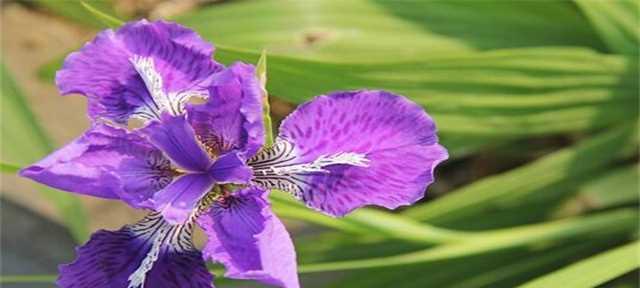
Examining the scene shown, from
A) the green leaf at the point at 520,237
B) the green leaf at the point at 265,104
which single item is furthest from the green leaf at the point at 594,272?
the green leaf at the point at 265,104

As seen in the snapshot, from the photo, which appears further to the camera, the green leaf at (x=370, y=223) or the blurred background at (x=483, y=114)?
the blurred background at (x=483, y=114)

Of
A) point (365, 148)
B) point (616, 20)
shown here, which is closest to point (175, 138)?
point (365, 148)

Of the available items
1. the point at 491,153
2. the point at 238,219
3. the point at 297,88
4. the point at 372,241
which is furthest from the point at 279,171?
the point at 491,153

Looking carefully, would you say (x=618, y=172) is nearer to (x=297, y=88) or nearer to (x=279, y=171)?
(x=297, y=88)

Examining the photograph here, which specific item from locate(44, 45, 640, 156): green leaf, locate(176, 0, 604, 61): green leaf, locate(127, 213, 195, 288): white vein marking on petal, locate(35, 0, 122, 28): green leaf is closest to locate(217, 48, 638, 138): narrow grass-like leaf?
locate(44, 45, 640, 156): green leaf

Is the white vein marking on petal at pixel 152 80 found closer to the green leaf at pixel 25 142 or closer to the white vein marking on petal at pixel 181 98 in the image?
the white vein marking on petal at pixel 181 98
